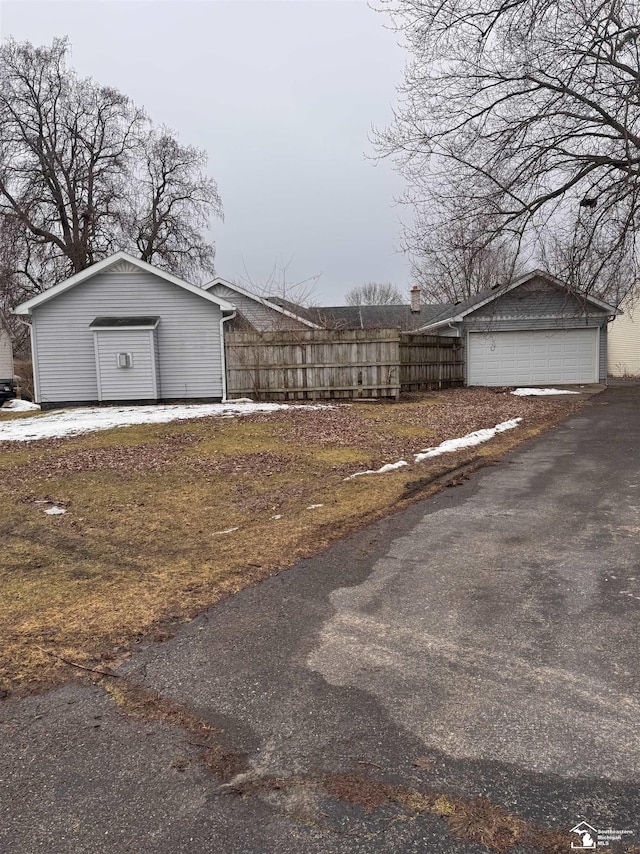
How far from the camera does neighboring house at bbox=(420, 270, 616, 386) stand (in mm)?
22141

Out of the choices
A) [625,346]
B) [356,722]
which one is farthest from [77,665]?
[625,346]

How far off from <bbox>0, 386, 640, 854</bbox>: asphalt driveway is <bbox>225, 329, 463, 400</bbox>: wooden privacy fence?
526 inches

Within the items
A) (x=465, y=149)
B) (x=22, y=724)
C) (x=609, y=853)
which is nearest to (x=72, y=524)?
(x=22, y=724)

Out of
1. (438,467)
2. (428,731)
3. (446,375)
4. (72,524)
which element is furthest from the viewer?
(446,375)

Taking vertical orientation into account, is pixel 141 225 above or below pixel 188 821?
above

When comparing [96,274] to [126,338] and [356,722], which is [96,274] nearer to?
[126,338]

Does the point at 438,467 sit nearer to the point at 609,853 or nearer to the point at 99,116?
the point at 609,853

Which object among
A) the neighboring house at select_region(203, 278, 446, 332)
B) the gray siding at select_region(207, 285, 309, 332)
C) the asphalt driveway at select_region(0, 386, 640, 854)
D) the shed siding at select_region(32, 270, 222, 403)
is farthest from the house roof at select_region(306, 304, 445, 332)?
the asphalt driveway at select_region(0, 386, 640, 854)

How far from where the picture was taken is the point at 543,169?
13.6m

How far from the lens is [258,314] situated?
2525cm

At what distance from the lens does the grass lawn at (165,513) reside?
11.5 ft

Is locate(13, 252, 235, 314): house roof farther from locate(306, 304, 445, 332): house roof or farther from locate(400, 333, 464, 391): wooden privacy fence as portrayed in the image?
locate(306, 304, 445, 332): house roof

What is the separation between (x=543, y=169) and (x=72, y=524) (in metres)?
13.0

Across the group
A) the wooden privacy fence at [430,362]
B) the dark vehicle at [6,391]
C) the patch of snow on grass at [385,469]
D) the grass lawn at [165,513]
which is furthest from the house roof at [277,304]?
the patch of snow on grass at [385,469]
